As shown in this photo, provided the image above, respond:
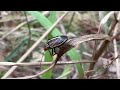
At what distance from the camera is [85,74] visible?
0.80m

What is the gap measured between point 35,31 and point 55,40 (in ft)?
3.54

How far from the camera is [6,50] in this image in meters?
1.48
